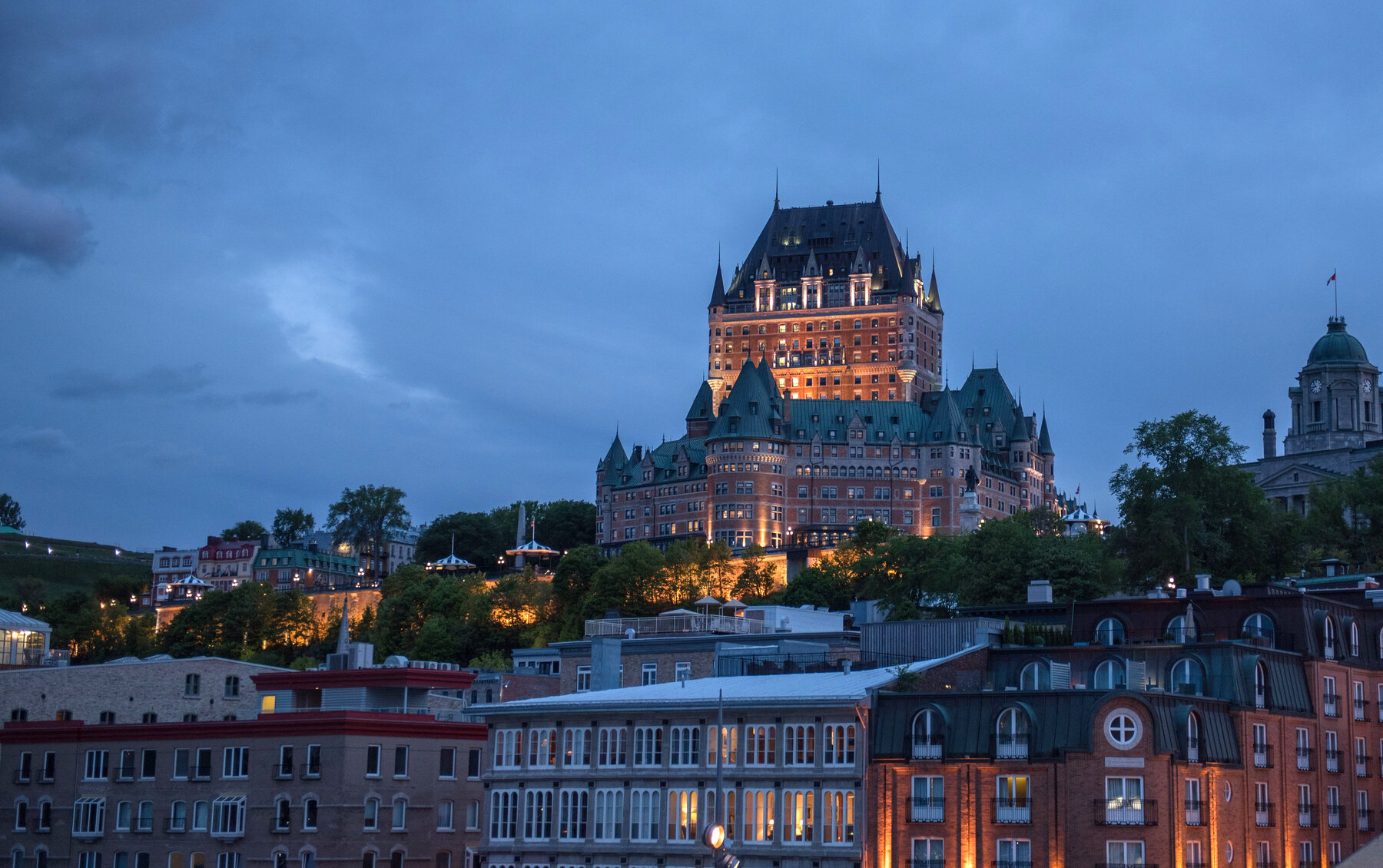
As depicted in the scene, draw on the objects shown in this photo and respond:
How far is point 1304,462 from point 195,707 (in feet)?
423

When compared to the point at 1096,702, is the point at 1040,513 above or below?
above

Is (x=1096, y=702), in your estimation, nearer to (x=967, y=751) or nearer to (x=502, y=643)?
(x=967, y=751)

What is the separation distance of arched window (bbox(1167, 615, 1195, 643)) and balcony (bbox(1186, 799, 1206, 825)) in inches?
458

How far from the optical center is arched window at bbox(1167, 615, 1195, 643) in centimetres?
7638

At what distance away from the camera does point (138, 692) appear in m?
99.3

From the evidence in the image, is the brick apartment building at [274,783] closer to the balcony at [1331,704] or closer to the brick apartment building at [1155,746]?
the brick apartment building at [1155,746]

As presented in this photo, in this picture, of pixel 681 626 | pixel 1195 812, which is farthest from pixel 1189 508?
pixel 1195 812

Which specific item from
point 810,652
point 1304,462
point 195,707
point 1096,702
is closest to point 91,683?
point 195,707

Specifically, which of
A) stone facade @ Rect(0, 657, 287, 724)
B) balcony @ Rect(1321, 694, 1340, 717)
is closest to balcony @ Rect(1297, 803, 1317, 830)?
balcony @ Rect(1321, 694, 1340, 717)

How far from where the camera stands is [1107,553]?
433ft

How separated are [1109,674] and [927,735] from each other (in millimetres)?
8782

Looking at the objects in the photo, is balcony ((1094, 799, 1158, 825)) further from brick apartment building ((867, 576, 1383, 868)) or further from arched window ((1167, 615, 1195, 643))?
arched window ((1167, 615, 1195, 643))

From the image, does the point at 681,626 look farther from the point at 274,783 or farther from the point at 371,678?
the point at 274,783

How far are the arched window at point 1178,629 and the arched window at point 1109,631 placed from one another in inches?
81.9
